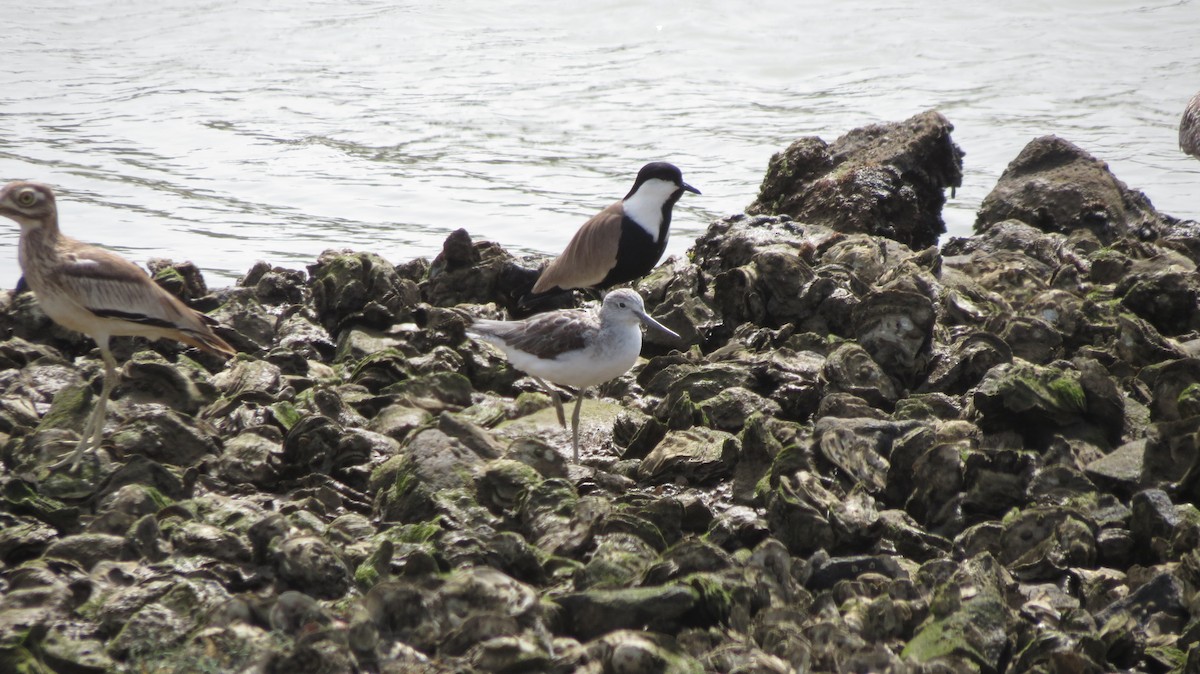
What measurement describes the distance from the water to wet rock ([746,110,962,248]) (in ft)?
7.51

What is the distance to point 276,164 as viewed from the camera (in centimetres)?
1681

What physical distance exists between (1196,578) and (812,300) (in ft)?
A: 12.7

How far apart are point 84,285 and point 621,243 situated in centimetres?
422

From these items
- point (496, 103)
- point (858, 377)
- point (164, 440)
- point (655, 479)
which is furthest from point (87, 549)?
point (496, 103)

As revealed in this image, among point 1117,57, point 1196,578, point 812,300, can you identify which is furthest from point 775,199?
point 1117,57

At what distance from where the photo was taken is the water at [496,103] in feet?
48.9

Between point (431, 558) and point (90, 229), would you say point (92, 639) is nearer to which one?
point (431, 558)

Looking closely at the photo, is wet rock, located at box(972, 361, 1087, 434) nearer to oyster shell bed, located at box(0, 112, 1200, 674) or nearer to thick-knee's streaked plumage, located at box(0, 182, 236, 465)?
oyster shell bed, located at box(0, 112, 1200, 674)

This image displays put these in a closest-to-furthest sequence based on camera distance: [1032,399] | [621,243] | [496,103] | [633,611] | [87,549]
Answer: [633,611] → [87,549] → [1032,399] → [621,243] → [496,103]

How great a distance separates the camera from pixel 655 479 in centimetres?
624

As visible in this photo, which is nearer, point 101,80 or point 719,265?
point 719,265

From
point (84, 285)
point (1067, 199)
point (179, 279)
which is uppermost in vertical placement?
point (84, 285)

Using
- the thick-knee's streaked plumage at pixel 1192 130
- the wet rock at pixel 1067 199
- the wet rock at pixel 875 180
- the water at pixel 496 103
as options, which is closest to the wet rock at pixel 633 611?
the wet rock at pixel 875 180

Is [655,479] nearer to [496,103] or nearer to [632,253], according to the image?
[632,253]
